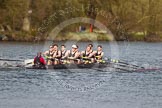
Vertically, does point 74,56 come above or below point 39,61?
above

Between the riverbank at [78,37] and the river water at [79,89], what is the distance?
4294cm

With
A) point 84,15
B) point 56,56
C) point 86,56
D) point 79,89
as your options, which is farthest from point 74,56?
point 84,15

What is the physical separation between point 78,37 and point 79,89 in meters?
57.1

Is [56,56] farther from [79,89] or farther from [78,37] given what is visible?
[78,37]

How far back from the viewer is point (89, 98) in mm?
33938

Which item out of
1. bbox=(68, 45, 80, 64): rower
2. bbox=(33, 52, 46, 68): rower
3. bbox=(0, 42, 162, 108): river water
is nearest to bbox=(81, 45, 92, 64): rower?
bbox=(68, 45, 80, 64): rower

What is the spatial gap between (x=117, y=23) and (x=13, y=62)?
50595mm

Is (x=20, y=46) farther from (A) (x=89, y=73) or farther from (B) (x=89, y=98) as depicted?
(B) (x=89, y=98)

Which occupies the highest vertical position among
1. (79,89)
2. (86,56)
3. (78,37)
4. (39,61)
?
(78,37)

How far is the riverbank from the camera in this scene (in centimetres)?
8944

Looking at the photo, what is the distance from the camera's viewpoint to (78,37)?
310ft

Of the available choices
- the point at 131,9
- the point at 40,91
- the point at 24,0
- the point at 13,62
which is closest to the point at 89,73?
the point at 13,62

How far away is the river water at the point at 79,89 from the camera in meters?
32.0

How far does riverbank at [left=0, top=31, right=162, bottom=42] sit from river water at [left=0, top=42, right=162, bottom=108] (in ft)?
141
